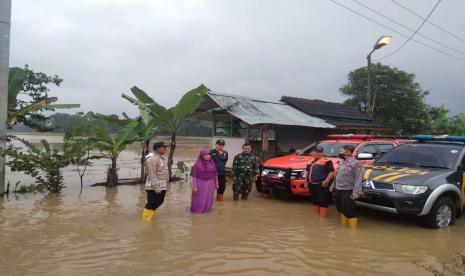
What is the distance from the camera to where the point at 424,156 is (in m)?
7.86

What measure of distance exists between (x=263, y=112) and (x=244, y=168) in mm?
5520

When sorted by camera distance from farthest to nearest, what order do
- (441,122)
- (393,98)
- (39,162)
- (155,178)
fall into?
1. (441,122)
2. (393,98)
3. (39,162)
4. (155,178)

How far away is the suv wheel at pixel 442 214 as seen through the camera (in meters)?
6.83

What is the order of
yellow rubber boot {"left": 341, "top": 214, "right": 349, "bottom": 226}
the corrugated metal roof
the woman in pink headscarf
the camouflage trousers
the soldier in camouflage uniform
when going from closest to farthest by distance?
yellow rubber boot {"left": 341, "top": 214, "right": 349, "bottom": 226} < the woman in pink headscarf < the soldier in camouflage uniform < the camouflage trousers < the corrugated metal roof

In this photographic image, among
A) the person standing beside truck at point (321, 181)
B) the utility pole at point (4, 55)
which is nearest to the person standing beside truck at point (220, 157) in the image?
the person standing beside truck at point (321, 181)

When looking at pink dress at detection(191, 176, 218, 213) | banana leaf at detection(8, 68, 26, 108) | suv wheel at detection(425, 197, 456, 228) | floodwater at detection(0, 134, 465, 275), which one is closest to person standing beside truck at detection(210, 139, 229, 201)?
floodwater at detection(0, 134, 465, 275)

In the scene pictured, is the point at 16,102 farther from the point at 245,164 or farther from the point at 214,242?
the point at 214,242

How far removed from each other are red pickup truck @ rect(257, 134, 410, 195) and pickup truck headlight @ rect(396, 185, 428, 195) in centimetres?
154

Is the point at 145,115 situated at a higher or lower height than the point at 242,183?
higher

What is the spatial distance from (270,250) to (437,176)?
3.55 meters

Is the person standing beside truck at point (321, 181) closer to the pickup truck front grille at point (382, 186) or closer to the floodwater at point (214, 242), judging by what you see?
the floodwater at point (214, 242)

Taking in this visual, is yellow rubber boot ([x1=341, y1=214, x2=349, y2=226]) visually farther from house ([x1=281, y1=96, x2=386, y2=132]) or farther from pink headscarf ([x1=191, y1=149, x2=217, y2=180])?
house ([x1=281, y1=96, x2=386, y2=132])

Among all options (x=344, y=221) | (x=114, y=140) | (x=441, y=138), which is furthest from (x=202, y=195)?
(x=441, y=138)

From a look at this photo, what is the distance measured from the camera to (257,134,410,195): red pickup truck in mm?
9062
